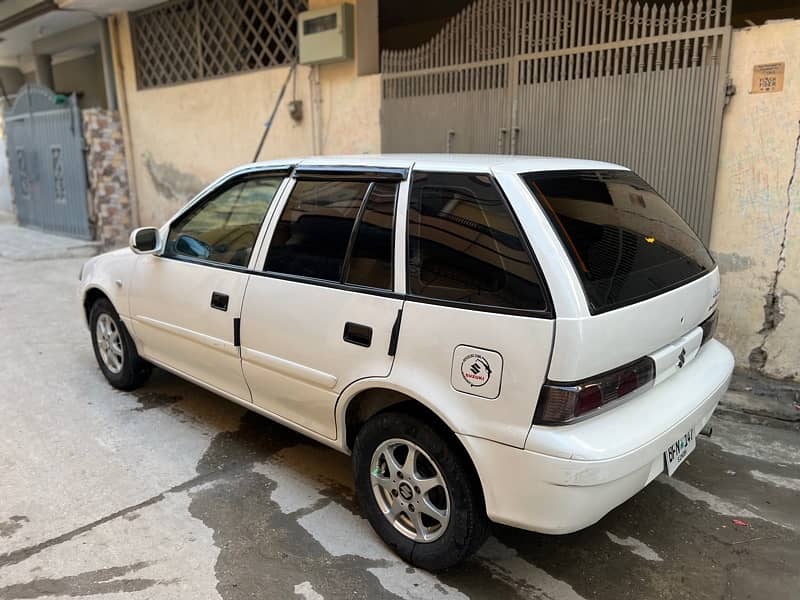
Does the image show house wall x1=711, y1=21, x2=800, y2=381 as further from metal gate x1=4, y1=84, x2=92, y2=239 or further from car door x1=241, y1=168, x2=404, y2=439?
metal gate x1=4, y1=84, x2=92, y2=239

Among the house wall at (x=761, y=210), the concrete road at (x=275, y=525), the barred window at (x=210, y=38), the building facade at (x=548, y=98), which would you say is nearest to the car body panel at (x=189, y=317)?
the concrete road at (x=275, y=525)

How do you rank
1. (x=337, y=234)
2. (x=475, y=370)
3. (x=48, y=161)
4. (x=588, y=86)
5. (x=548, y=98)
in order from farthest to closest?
(x=48, y=161), (x=548, y=98), (x=588, y=86), (x=337, y=234), (x=475, y=370)

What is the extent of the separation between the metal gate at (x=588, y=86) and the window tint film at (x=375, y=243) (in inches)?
121

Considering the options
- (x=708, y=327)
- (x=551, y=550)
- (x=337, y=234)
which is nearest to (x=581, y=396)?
(x=551, y=550)

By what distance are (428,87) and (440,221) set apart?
14.1 ft

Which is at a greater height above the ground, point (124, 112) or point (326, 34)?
point (326, 34)

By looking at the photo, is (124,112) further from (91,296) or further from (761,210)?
(761,210)

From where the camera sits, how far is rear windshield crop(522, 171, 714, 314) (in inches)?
90.2

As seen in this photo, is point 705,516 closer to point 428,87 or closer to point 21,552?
point 21,552

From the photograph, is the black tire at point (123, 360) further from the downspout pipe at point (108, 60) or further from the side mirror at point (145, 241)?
the downspout pipe at point (108, 60)

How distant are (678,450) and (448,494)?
1.01 m

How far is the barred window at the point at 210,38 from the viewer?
806 centimetres

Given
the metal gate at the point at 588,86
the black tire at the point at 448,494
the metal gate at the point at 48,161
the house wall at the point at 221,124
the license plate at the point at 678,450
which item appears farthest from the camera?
the metal gate at the point at 48,161

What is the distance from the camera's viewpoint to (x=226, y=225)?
354cm
